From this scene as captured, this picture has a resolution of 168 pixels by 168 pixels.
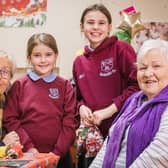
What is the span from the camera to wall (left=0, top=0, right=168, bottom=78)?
3.22 meters

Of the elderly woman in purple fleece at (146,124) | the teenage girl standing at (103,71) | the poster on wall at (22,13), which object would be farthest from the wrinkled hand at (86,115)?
the poster on wall at (22,13)

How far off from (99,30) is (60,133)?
0.64 metres

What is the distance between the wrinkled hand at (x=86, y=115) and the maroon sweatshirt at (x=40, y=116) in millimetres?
65

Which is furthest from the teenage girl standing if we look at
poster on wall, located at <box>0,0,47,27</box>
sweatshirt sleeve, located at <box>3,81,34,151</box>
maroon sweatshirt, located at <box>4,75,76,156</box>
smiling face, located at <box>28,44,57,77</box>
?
poster on wall, located at <box>0,0,47,27</box>

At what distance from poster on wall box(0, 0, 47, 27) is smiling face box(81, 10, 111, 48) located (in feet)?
3.72

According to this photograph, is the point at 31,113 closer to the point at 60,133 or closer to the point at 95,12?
the point at 60,133

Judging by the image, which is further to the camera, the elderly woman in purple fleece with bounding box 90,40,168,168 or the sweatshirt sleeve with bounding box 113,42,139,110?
the sweatshirt sleeve with bounding box 113,42,139,110

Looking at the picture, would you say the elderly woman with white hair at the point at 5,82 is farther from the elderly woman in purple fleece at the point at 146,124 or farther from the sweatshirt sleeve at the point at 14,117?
the elderly woman in purple fleece at the point at 146,124

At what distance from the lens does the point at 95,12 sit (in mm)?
2146

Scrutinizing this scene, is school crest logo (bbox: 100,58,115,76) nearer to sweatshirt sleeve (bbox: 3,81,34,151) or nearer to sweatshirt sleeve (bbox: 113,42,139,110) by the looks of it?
sweatshirt sleeve (bbox: 113,42,139,110)

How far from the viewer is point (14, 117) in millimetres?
2004

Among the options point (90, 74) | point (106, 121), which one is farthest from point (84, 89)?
point (106, 121)

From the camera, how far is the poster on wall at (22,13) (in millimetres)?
3148

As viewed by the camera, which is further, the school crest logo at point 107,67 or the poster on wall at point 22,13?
the poster on wall at point 22,13
